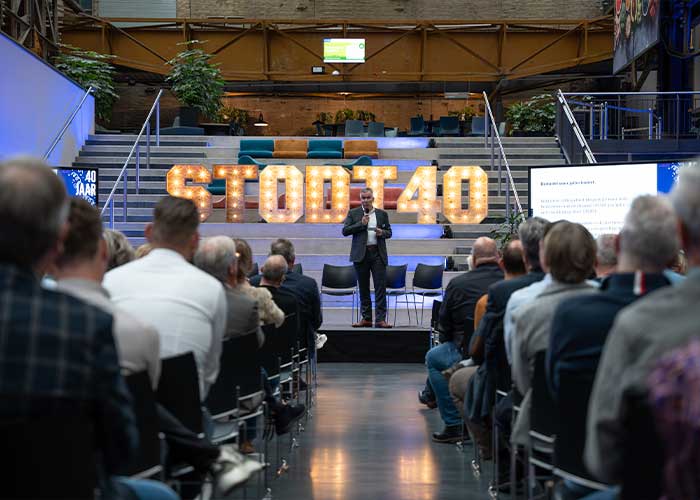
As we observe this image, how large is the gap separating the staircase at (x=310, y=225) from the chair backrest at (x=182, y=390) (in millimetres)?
8765

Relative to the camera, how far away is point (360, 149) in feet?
51.5

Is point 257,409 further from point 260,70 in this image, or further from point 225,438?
point 260,70

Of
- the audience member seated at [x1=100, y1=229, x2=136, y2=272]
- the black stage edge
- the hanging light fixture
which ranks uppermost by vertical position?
the hanging light fixture

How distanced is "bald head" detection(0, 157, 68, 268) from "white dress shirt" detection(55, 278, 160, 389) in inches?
26.5

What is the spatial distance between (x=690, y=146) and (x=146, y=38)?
436 inches

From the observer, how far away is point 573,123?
13.0m

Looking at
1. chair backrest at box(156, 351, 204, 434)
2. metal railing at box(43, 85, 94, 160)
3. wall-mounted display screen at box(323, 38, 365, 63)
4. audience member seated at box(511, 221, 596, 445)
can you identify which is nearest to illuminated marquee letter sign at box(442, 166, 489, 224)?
metal railing at box(43, 85, 94, 160)

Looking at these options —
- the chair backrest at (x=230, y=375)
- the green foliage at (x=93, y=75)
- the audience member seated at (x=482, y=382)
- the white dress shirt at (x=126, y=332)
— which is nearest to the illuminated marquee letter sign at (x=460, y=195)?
the green foliage at (x=93, y=75)

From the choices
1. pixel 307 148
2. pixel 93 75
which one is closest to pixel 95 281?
pixel 93 75

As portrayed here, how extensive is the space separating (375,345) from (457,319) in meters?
4.47

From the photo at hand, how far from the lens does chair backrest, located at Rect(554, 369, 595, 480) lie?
9.65 feet

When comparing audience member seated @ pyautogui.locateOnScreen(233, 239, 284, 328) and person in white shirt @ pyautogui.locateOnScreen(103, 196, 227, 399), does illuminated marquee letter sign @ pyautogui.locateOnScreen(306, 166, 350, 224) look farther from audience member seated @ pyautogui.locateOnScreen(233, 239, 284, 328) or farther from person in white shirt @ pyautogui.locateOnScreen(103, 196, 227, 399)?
person in white shirt @ pyautogui.locateOnScreen(103, 196, 227, 399)

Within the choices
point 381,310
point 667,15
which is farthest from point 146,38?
point 381,310

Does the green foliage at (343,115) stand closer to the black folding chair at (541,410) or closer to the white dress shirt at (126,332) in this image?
the black folding chair at (541,410)
